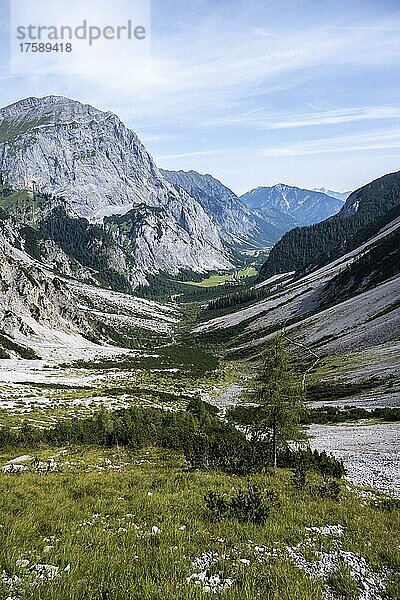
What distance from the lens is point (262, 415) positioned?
31969 mm

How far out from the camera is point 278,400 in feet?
97.9

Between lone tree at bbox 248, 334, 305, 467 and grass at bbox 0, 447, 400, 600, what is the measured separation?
9.09m

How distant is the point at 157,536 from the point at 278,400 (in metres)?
18.5

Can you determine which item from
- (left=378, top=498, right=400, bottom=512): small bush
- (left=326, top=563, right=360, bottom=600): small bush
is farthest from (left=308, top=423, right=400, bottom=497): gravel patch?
(left=326, top=563, right=360, bottom=600): small bush

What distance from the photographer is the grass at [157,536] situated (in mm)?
9570

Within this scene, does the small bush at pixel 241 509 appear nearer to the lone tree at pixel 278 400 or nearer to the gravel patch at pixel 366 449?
the gravel patch at pixel 366 449

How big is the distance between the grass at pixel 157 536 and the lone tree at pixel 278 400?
9092 millimetres

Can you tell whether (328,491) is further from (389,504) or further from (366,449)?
(366,449)

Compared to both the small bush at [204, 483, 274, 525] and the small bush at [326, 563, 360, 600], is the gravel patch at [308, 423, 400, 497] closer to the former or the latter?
the small bush at [204, 483, 274, 525]

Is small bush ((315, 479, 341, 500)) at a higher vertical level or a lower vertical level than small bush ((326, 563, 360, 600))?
lower

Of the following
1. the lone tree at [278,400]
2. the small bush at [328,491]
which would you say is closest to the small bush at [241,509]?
the small bush at [328,491]

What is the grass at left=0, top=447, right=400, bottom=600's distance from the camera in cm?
957

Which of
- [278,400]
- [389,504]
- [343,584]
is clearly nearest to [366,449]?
[278,400]

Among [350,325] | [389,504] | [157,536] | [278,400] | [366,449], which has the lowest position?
[366,449]
